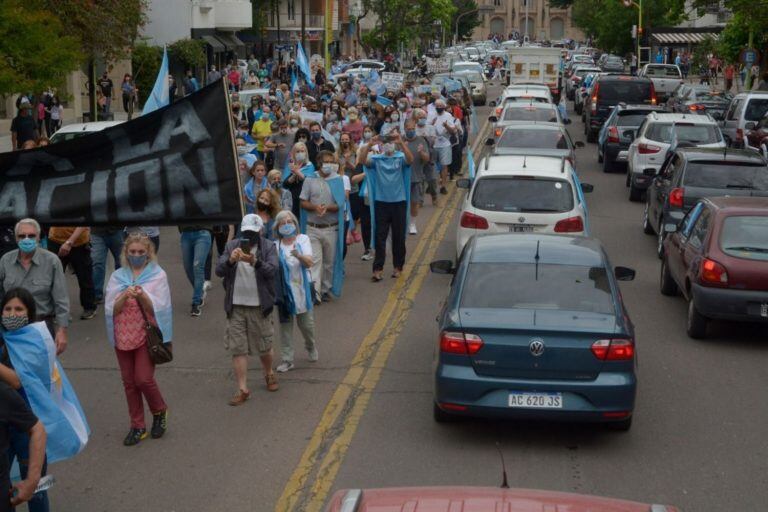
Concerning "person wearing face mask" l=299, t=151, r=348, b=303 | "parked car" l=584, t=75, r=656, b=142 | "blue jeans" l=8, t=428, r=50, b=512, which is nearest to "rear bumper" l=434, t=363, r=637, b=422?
"blue jeans" l=8, t=428, r=50, b=512

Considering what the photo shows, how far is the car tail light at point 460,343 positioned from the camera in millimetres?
8820

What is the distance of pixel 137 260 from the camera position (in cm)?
915

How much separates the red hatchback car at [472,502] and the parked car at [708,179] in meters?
13.3

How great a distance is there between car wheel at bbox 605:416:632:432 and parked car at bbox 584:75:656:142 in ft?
90.4

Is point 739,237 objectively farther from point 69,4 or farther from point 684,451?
point 69,4

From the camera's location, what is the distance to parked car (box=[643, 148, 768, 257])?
17188 mm

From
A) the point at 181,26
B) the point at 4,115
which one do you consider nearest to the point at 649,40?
the point at 181,26

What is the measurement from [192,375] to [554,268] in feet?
12.2

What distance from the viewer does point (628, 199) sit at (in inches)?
965

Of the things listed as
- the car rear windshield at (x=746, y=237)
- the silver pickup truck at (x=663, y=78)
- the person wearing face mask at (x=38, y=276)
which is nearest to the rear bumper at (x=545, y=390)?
the person wearing face mask at (x=38, y=276)

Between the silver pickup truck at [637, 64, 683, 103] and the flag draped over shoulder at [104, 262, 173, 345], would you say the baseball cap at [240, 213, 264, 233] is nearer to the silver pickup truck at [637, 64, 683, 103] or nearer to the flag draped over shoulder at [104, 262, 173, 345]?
the flag draped over shoulder at [104, 262, 173, 345]

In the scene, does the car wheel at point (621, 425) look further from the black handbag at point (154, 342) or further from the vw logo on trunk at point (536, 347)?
the black handbag at point (154, 342)

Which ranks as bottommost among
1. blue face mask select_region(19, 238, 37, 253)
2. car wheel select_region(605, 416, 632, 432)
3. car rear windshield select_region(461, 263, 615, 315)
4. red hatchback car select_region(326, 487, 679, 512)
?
car wheel select_region(605, 416, 632, 432)

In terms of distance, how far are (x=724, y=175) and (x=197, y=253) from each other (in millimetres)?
7837
